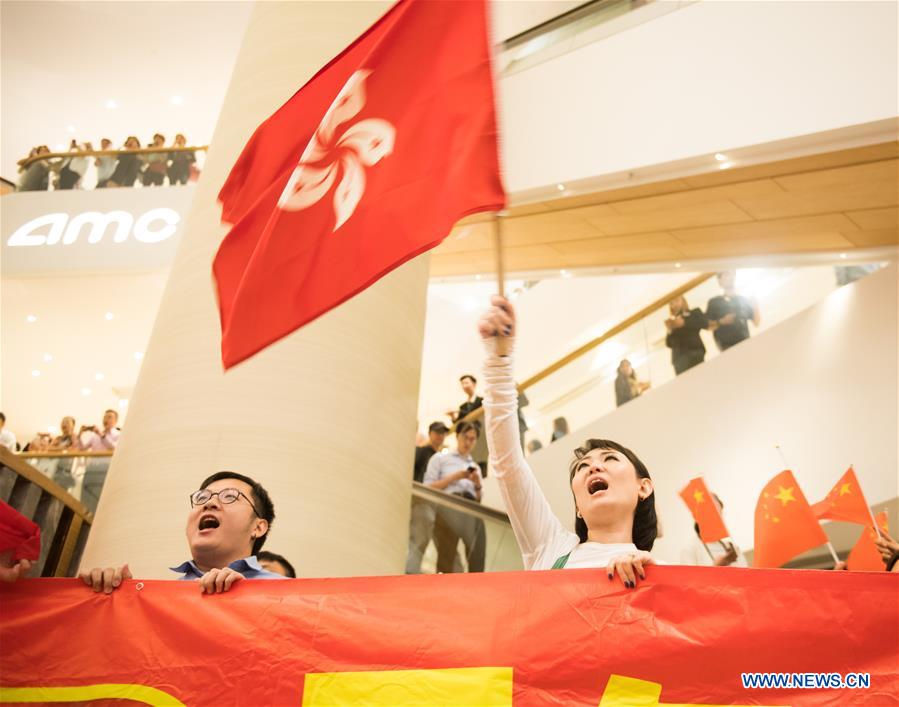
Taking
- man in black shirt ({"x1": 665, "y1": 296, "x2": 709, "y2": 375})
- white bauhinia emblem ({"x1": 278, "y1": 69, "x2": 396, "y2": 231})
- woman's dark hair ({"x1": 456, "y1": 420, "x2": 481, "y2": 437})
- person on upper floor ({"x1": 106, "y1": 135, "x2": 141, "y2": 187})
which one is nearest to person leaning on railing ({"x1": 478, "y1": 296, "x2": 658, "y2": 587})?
white bauhinia emblem ({"x1": 278, "y1": 69, "x2": 396, "y2": 231})

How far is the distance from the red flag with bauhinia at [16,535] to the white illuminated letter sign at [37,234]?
1150 centimetres

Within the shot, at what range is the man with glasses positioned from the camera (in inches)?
104

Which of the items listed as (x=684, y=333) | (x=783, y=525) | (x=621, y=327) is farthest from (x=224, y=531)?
(x=621, y=327)

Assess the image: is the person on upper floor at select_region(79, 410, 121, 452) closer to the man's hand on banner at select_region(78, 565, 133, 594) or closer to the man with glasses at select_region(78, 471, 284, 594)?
the man with glasses at select_region(78, 471, 284, 594)

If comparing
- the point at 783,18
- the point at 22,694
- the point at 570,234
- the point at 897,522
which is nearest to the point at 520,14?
the point at 570,234

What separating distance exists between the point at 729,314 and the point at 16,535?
7113mm

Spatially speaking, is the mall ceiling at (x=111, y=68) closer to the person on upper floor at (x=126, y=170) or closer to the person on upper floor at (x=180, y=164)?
the person on upper floor at (x=126, y=170)

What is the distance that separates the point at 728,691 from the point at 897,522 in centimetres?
561

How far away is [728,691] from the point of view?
6.56 ft

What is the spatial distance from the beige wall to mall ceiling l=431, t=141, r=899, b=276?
0.59 meters

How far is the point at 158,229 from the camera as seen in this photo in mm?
12727

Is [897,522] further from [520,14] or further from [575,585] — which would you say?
[520,14]

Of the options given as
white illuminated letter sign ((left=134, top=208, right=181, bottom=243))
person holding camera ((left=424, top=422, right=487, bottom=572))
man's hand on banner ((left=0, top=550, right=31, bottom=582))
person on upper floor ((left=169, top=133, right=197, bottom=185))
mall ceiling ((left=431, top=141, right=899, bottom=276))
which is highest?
person on upper floor ((left=169, top=133, right=197, bottom=185))

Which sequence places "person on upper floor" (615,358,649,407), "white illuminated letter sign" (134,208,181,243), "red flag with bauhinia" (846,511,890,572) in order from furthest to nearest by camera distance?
"white illuminated letter sign" (134,208,181,243)
"person on upper floor" (615,358,649,407)
"red flag with bauhinia" (846,511,890,572)
